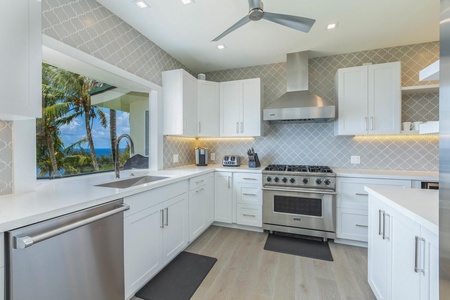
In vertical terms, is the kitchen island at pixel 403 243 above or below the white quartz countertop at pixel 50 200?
below

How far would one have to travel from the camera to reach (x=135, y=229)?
1.64 metres

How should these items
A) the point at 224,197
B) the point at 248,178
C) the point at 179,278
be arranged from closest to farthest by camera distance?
the point at 179,278 → the point at 248,178 → the point at 224,197

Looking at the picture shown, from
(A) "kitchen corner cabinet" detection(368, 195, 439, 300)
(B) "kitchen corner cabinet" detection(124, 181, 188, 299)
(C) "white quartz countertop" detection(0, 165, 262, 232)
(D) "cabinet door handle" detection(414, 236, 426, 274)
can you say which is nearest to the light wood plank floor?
(A) "kitchen corner cabinet" detection(368, 195, 439, 300)

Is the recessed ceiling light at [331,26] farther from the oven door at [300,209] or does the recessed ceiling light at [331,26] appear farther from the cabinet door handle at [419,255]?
the cabinet door handle at [419,255]

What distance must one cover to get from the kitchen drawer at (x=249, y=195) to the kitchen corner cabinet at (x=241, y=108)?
91 cm

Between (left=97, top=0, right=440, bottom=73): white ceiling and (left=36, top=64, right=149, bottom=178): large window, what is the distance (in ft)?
2.86

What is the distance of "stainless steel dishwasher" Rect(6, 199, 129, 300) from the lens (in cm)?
95

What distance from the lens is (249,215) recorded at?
301cm

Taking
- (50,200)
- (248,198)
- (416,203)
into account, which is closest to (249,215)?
(248,198)

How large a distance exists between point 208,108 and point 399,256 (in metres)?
2.89

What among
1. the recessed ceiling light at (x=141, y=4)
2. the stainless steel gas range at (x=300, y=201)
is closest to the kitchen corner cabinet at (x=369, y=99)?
the stainless steel gas range at (x=300, y=201)

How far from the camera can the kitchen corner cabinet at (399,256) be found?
0.96 m

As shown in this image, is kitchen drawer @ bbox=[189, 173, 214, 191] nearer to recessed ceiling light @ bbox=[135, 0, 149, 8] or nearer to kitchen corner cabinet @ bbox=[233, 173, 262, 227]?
kitchen corner cabinet @ bbox=[233, 173, 262, 227]

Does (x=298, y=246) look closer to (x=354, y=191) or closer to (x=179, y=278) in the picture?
(x=354, y=191)
